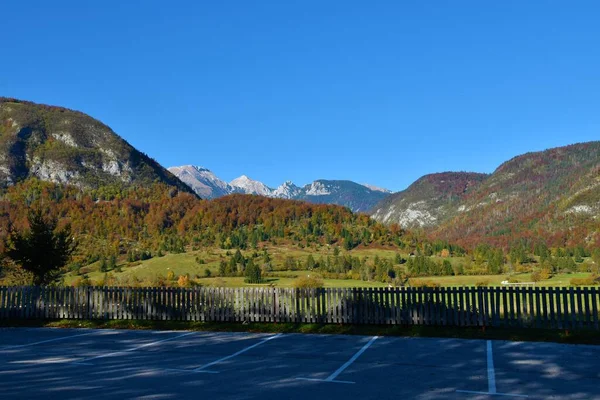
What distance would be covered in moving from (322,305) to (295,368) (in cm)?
686

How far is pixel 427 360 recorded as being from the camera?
11234mm

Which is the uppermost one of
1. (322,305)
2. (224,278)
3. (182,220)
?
Result: (182,220)

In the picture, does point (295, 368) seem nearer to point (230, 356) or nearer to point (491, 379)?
point (230, 356)

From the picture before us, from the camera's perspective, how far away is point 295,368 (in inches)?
417

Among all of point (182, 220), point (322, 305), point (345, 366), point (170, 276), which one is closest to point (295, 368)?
point (345, 366)

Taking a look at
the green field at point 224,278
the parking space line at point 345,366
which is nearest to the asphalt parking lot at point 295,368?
the parking space line at point 345,366

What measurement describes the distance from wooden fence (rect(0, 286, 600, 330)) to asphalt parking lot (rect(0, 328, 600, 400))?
212 centimetres

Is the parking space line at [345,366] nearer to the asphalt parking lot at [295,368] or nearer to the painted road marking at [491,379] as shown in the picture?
the asphalt parking lot at [295,368]

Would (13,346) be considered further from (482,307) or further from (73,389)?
(482,307)

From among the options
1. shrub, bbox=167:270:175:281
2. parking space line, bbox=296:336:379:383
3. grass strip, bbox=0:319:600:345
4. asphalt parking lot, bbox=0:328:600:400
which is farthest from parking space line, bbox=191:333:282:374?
shrub, bbox=167:270:175:281

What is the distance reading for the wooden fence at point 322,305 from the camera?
14.9 m

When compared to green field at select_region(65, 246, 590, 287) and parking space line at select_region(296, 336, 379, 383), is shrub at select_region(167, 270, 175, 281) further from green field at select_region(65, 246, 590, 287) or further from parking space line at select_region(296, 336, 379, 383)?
parking space line at select_region(296, 336, 379, 383)

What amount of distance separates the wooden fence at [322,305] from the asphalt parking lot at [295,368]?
212 cm

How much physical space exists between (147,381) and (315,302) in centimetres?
882
